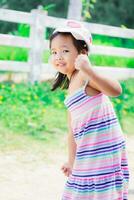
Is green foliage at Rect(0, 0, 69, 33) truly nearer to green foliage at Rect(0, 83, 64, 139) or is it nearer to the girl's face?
green foliage at Rect(0, 83, 64, 139)

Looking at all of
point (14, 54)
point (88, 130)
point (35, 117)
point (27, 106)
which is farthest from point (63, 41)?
point (14, 54)

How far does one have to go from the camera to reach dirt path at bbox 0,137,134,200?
415cm

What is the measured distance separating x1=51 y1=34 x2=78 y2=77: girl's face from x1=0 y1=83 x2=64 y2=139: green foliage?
3284 mm

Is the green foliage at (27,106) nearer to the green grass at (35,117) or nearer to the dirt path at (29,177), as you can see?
the green grass at (35,117)

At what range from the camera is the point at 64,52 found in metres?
2.56

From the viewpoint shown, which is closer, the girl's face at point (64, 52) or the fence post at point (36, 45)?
the girl's face at point (64, 52)

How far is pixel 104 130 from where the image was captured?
2561 mm

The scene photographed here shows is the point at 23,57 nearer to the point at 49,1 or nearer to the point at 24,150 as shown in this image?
the point at 24,150

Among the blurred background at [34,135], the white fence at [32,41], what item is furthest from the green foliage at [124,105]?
the white fence at [32,41]

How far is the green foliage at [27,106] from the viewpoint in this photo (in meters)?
6.06

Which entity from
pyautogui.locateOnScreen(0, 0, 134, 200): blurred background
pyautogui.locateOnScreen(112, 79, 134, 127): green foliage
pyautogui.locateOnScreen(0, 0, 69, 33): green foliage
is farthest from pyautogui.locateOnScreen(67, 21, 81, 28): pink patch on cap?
pyautogui.locateOnScreen(0, 0, 69, 33): green foliage

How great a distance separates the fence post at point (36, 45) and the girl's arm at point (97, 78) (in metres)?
6.14

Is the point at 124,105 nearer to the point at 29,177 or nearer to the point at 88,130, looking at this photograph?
the point at 29,177

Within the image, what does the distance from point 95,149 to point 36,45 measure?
6.14 metres
